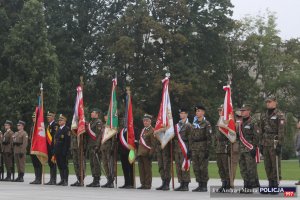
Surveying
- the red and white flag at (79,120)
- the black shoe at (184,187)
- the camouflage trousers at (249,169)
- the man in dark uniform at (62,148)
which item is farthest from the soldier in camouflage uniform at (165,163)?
the man in dark uniform at (62,148)

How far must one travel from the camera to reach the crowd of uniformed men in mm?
15734

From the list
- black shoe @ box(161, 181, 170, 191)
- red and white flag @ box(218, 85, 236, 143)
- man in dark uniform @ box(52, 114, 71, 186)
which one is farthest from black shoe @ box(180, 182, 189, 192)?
man in dark uniform @ box(52, 114, 71, 186)

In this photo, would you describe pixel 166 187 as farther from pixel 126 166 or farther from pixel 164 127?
pixel 126 166

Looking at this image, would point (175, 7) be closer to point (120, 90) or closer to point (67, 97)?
point (120, 90)

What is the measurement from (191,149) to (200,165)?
43 centimetres

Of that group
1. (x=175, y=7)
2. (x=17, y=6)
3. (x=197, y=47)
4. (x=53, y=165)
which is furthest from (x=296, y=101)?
(x=53, y=165)

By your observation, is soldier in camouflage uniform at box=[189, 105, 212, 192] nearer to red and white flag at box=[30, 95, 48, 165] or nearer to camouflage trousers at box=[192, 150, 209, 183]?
camouflage trousers at box=[192, 150, 209, 183]

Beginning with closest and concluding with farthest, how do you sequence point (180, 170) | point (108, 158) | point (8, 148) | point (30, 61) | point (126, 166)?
point (180, 170) → point (126, 166) → point (108, 158) → point (8, 148) → point (30, 61)

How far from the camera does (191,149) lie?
16.9 m

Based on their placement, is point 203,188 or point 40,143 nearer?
point 203,188

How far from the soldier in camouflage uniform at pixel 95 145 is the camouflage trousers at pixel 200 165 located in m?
3.41

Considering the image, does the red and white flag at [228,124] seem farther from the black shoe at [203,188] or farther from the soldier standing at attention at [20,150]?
the soldier standing at attention at [20,150]

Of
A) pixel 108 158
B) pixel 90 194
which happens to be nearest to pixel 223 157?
pixel 90 194

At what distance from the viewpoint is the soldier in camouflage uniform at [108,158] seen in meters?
19.0
